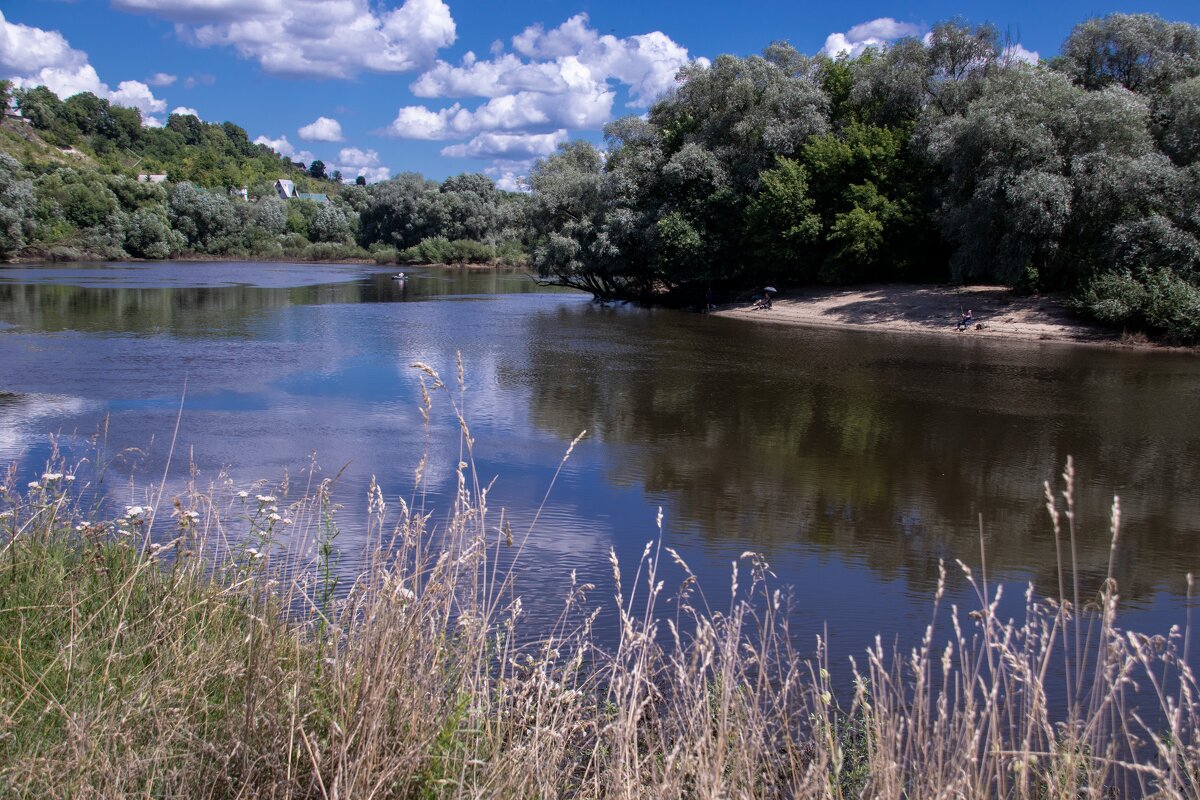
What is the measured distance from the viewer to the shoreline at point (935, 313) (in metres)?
29.1

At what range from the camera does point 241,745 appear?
10.5ft

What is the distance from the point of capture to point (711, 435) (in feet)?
48.3

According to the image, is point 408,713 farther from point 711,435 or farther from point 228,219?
point 228,219

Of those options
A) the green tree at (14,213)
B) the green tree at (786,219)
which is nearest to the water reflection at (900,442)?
the green tree at (786,219)

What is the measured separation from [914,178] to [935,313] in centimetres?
Result: 676

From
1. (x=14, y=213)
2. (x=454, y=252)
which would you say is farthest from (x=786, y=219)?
(x=14, y=213)

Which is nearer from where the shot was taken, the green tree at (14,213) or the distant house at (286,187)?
the green tree at (14,213)

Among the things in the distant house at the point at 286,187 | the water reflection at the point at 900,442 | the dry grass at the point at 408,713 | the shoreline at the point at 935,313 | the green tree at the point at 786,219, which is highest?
the distant house at the point at 286,187

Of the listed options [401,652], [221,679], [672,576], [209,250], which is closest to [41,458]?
[672,576]

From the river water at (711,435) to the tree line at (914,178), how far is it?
12.7ft

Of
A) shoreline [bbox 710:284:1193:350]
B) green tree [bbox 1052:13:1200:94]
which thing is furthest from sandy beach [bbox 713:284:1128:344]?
green tree [bbox 1052:13:1200:94]

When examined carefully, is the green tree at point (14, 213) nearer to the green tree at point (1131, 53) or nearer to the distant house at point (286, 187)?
the green tree at point (1131, 53)

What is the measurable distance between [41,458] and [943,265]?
109 ft

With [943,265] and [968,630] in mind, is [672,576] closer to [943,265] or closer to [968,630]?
[968,630]
